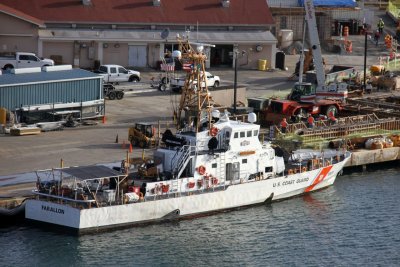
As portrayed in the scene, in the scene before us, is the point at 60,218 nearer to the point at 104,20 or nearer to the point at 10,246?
the point at 10,246

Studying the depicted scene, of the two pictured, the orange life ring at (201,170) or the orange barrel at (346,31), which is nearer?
the orange life ring at (201,170)

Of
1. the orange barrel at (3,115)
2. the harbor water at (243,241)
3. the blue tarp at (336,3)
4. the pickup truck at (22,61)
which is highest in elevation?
the blue tarp at (336,3)

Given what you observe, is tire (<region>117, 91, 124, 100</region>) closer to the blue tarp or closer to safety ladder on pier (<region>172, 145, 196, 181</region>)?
safety ladder on pier (<region>172, 145, 196, 181</region>)

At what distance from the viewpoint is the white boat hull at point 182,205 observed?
41.2 meters

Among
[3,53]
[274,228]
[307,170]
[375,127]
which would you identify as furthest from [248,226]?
[3,53]

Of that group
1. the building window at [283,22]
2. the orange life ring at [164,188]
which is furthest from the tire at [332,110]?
the building window at [283,22]

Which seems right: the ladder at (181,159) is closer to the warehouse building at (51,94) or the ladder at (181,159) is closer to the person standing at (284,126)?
the person standing at (284,126)

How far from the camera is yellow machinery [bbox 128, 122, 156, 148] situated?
51.9 meters

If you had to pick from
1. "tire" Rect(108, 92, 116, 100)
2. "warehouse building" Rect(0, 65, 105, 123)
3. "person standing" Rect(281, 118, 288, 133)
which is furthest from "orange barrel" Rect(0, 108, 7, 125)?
"person standing" Rect(281, 118, 288, 133)

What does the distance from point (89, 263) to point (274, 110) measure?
2215 cm

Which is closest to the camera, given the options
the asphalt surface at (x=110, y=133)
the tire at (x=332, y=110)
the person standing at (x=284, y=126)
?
the asphalt surface at (x=110, y=133)

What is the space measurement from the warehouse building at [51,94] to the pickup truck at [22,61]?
9092 millimetres

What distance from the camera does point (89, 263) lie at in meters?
39.0

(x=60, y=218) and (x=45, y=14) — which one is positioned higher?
(x=45, y=14)
